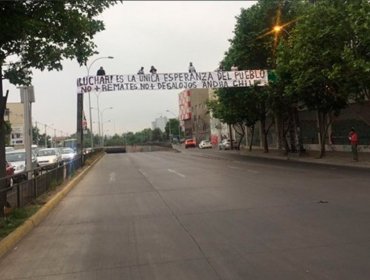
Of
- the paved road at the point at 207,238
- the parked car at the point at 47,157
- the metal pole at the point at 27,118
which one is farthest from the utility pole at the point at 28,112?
the parked car at the point at 47,157

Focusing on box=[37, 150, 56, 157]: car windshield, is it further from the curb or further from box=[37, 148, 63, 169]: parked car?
the curb

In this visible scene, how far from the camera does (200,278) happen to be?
6.91m

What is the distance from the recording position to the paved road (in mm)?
7391

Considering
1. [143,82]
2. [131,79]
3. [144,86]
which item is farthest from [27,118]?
[144,86]

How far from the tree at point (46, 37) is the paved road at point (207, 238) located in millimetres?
2945

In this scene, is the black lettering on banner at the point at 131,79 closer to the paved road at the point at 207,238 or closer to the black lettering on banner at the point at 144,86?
the black lettering on banner at the point at 144,86

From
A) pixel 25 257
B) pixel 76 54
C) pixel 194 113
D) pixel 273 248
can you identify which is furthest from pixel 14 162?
pixel 194 113

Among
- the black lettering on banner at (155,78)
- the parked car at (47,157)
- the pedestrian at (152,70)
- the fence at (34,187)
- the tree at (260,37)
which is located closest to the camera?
the fence at (34,187)

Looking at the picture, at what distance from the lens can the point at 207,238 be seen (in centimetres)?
959

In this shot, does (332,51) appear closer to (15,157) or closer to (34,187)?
(15,157)

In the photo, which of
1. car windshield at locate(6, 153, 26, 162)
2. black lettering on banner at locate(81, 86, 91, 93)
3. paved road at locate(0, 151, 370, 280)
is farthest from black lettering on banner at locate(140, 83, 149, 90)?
paved road at locate(0, 151, 370, 280)

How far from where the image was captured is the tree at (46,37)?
431 inches

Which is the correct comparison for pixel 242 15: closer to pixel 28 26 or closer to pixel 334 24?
pixel 334 24

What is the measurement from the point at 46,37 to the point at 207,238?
538 cm
